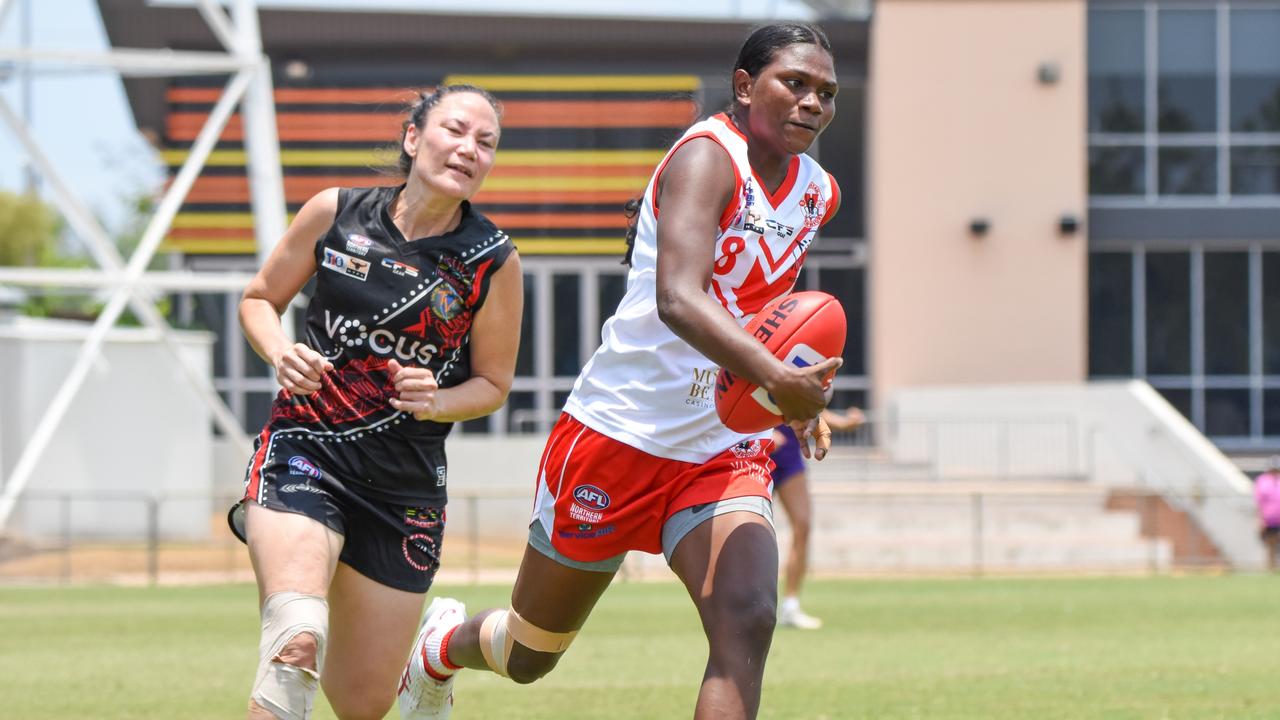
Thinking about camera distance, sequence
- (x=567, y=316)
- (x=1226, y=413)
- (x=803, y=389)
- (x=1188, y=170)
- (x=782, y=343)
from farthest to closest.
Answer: (x=567, y=316), (x=1188, y=170), (x=1226, y=413), (x=782, y=343), (x=803, y=389)

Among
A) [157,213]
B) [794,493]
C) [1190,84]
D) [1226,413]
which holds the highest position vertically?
[1190,84]

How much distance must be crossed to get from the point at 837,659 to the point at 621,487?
593 cm

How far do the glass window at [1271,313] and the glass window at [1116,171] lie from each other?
2801mm

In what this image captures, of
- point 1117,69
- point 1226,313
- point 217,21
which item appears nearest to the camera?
point 217,21

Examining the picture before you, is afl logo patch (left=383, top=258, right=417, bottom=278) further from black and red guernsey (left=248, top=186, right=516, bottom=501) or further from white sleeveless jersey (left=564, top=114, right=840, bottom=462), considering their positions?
white sleeveless jersey (left=564, top=114, right=840, bottom=462)

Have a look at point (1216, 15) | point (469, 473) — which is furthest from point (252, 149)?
point (1216, 15)

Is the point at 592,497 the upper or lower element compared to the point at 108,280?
lower

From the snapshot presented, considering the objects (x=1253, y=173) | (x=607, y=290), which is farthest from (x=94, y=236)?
(x=1253, y=173)

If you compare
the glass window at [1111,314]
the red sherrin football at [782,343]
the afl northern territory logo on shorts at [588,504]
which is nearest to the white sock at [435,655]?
the afl northern territory logo on shorts at [588,504]

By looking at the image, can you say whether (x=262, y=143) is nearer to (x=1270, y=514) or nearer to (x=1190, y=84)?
(x=1270, y=514)

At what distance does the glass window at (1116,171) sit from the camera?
32.7 metres

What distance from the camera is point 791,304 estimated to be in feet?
15.4

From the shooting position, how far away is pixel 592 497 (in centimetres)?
517

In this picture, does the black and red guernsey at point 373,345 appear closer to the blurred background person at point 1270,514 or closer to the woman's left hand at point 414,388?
the woman's left hand at point 414,388
